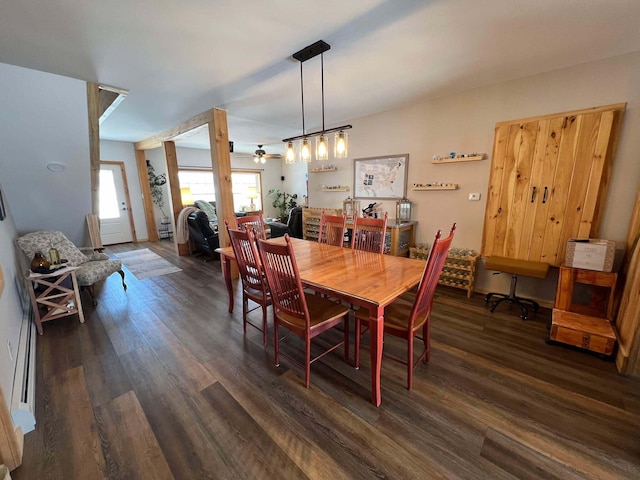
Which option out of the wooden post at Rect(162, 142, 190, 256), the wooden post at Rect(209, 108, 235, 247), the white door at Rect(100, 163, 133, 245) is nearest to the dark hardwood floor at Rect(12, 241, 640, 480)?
the wooden post at Rect(209, 108, 235, 247)

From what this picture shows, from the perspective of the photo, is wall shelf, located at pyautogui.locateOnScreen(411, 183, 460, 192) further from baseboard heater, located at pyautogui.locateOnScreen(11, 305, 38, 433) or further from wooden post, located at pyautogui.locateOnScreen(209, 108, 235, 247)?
baseboard heater, located at pyautogui.locateOnScreen(11, 305, 38, 433)

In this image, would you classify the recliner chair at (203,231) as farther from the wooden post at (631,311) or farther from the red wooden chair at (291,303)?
the wooden post at (631,311)

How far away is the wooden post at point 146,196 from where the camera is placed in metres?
6.38

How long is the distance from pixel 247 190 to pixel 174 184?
2700 millimetres

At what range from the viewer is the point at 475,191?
3.21 meters

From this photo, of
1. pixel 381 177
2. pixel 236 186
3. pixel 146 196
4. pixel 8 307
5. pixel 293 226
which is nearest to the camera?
pixel 8 307

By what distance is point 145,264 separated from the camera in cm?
473

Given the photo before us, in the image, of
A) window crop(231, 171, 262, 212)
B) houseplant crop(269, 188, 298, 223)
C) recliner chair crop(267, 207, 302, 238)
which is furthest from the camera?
houseplant crop(269, 188, 298, 223)

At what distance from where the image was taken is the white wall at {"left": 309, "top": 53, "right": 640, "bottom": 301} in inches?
91.4

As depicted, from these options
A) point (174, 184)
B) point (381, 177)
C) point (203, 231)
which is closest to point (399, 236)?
point (381, 177)

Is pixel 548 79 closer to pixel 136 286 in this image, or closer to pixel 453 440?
pixel 453 440

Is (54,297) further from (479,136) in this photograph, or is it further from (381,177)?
(479,136)

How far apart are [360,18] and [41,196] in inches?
170

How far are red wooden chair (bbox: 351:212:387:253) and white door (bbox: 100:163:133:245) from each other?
251 inches
